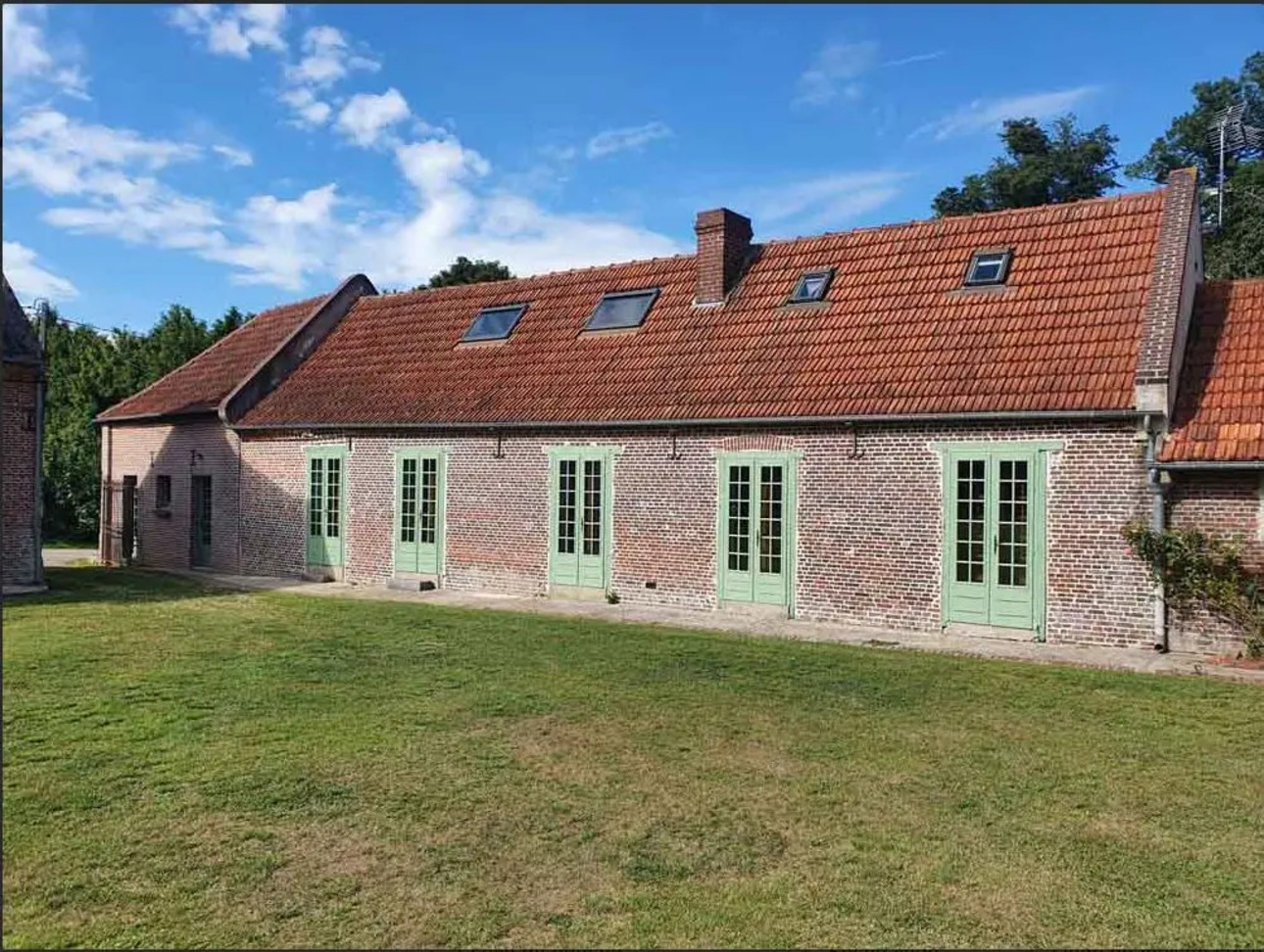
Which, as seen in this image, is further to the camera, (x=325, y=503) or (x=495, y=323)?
(x=495, y=323)

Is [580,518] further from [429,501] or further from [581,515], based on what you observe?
[429,501]

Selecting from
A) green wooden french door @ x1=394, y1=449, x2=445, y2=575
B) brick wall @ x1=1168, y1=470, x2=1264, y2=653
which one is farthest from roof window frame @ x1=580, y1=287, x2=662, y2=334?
brick wall @ x1=1168, y1=470, x2=1264, y2=653

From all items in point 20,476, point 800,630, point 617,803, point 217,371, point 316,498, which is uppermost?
point 217,371

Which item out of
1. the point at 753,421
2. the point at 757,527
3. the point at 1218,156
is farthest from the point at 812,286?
the point at 1218,156

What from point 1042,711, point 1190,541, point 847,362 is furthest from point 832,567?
point 1042,711

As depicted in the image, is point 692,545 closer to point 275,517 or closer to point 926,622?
point 926,622

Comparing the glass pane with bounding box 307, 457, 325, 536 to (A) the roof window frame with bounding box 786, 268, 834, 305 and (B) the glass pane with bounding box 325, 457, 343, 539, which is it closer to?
(B) the glass pane with bounding box 325, 457, 343, 539

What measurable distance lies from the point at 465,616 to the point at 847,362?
6592mm

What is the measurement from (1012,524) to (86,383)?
3087 cm

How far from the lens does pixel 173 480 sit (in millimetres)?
22281

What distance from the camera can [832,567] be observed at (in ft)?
45.2

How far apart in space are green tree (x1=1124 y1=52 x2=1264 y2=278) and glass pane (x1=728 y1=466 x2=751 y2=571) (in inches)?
997

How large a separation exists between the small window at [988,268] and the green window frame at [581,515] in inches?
236

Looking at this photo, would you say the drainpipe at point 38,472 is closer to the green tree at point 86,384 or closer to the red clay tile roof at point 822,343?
the red clay tile roof at point 822,343
